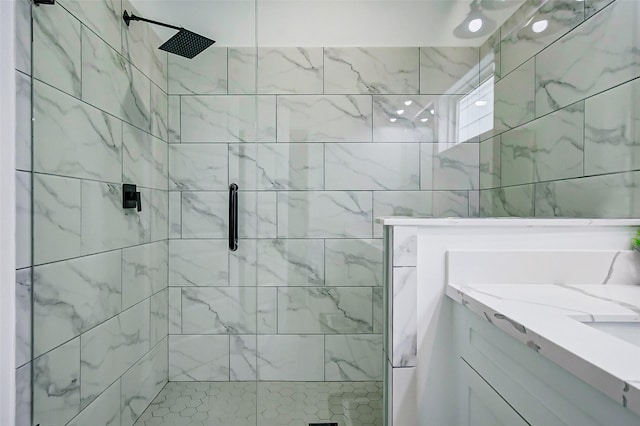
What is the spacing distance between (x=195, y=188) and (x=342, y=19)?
1.12 m

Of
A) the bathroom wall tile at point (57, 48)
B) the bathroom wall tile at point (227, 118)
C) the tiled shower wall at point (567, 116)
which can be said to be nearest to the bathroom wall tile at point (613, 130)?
the tiled shower wall at point (567, 116)

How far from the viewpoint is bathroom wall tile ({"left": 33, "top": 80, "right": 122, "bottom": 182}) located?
108 centimetres

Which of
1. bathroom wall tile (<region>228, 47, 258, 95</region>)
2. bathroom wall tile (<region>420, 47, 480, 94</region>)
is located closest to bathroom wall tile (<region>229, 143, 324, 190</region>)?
bathroom wall tile (<region>228, 47, 258, 95</region>)

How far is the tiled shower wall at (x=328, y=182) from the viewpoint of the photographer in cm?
173

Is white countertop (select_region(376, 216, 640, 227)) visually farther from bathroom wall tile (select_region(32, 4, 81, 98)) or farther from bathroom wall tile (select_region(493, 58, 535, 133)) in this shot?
bathroom wall tile (select_region(32, 4, 81, 98))

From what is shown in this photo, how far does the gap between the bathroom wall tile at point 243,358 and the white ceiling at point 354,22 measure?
57.0 inches

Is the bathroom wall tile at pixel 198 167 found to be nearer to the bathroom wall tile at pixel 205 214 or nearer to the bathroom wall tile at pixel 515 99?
the bathroom wall tile at pixel 205 214

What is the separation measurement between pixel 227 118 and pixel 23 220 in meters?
0.91

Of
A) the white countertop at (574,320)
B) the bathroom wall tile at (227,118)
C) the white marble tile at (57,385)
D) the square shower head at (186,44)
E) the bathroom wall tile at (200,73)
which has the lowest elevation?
the white marble tile at (57,385)

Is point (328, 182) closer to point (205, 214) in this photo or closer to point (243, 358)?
point (205, 214)

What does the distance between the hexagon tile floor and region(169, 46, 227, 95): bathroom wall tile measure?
4.43 ft

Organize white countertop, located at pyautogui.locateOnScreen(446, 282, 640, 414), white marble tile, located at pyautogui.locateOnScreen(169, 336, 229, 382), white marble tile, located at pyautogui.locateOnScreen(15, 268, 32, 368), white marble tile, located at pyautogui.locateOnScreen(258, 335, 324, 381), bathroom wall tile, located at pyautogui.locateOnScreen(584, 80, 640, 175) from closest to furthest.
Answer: white countertop, located at pyautogui.locateOnScreen(446, 282, 640, 414) → white marble tile, located at pyautogui.locateOnScreen(15, 268, 32, 368) → bathroom wall tile, located at pyautogui.locateOnScreen(584, 80, 640, 175) → white marble tile, located at pyautogui.locateOnScreen(169, 336, 229, 382) → white marble tile, located at pyautogui.locateOnScreen(258, 335, 324, 381)

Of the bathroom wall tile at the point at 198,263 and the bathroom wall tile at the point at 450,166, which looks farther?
the bathroom wall tile at the point at 450,166

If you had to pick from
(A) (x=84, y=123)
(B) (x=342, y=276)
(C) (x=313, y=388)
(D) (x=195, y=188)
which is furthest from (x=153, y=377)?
(A) (x=84, y=123)
